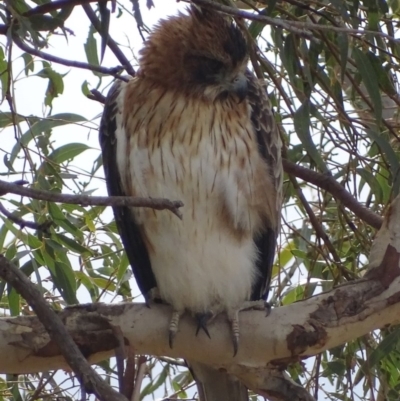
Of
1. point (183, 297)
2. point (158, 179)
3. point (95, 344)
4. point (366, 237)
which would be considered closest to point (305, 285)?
point (366, 237)

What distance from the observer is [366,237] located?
2.62 metres

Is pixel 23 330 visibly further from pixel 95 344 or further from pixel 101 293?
pixel 101 293

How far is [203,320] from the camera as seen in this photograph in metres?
2.21

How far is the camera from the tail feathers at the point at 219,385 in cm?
230

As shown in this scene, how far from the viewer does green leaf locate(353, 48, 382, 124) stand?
212 centimetres

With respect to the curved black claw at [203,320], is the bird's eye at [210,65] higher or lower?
higher

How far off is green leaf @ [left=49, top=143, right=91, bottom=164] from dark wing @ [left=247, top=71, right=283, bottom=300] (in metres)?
0.64

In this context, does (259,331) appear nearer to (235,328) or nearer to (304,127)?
(235,328)

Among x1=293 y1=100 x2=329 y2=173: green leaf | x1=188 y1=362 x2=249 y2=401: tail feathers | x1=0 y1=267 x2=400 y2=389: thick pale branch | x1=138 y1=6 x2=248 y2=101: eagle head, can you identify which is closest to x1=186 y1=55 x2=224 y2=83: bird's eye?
x1=138 y1=6 x2=248 y2=101: eagle head

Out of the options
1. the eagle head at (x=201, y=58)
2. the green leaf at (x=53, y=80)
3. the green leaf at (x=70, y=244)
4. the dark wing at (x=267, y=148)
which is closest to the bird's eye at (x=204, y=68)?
the eagle head at (x=201, y=58)

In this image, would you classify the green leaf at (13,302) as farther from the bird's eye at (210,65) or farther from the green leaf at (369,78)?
the green leaf at (369,78)

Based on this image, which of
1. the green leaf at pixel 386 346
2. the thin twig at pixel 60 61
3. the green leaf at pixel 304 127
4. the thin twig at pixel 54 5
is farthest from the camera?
the green leaf at pixel 386 346

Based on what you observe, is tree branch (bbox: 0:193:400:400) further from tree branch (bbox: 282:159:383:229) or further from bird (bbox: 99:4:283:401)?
tree branch (bbox: 282:159:383:229)

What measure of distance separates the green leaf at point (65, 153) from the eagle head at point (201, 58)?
0.39 meters
